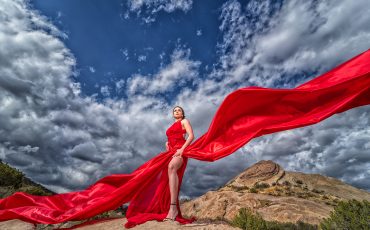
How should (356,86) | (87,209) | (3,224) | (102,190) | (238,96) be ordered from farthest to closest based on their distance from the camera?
(3,224)
(102,190)
(87,209)
(238,96)
(356,86)

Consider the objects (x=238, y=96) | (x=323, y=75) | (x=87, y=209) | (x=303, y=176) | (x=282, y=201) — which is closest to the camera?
(x=323, y=75)

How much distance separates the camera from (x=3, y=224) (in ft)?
23.3

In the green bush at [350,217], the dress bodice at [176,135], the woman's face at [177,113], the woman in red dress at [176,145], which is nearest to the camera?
the woman in red dress at [176,145]

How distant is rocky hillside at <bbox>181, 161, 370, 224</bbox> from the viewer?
14391 millimetres

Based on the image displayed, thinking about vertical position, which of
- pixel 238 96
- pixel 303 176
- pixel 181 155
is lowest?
pixel 181 155

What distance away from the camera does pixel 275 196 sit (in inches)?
728

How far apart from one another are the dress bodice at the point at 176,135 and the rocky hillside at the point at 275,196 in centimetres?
929

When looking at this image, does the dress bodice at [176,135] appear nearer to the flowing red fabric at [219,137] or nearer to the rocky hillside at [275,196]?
the flowing red fabric at [219,137]

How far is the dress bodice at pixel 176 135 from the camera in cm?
603

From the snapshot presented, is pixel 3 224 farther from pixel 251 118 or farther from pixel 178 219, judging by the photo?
pixel 251 118

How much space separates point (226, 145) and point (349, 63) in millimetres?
2547

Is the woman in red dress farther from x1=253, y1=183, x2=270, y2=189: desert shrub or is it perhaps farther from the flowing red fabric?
x1=253, y1=183, x2=270, y2=189: desert shrub

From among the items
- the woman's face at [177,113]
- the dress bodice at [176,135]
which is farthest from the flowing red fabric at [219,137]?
the woman's face at [177,113]

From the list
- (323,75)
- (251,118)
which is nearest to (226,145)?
(251,118)
